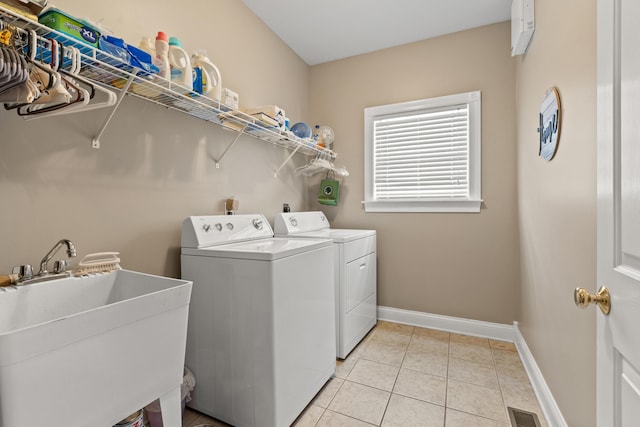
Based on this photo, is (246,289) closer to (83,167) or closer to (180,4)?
(83,167)

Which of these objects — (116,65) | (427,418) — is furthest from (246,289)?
(427,418)

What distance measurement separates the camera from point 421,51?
273 cm

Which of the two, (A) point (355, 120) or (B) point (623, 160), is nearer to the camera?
(B) point (623, 160)

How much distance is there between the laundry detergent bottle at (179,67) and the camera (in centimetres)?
141

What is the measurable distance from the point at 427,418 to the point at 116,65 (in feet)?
7.13

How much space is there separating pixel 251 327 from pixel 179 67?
1.28m

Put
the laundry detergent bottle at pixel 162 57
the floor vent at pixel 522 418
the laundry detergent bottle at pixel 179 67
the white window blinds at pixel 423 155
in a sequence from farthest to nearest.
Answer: the white window blinds at pixel 423 155 < the floor vent at pixel 522 418 < the laundry detergent bottle at pixel 179 67 < the laundry detergent bottle at pixel 162 57

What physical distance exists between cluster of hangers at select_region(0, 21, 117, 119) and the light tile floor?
154cm

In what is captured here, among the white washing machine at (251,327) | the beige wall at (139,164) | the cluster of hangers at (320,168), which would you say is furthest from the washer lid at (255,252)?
the cluster of hangers at (320,168)

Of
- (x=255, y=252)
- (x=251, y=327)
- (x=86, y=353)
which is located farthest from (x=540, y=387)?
(x=86, y=353)

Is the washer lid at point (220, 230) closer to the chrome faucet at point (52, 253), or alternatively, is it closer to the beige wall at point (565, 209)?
the chrome faucet at point (52, 253)

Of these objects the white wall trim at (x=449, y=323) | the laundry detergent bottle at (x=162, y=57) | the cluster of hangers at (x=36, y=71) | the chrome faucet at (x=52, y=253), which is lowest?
the white wall trim at (x=449, y=323)

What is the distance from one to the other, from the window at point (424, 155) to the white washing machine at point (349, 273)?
0.52m

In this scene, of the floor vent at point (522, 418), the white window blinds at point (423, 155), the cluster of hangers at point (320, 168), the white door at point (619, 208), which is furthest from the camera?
the cluster of hangers at point (320, 168)
